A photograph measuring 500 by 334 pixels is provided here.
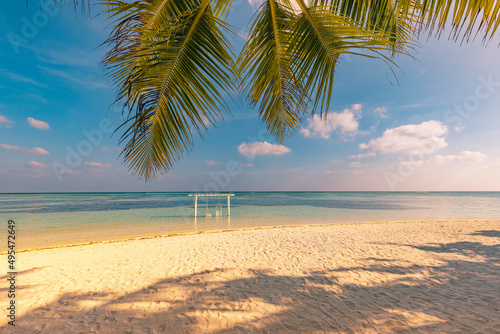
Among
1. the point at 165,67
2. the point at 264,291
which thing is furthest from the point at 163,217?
the point at 165,67

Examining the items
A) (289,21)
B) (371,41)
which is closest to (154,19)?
(289,21)

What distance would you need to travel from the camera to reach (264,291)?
4.24m

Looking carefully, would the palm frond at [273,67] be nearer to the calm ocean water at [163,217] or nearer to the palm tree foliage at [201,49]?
the palm tree foliage at [201,49]

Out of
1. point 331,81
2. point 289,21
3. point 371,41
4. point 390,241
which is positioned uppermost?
point 289,21

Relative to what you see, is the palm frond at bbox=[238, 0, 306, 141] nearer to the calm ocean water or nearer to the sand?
the sand

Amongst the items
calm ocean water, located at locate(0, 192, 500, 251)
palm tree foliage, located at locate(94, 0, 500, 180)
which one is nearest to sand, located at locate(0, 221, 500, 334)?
palm tree foliage, located at locate(94, 0, 500, 180)

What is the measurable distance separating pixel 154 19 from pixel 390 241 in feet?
32.5

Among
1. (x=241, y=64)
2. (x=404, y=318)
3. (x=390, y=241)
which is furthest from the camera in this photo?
(x=390, y=241)

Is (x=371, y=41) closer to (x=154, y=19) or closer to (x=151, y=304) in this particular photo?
(x=154, y=19)

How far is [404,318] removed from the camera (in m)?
3.30

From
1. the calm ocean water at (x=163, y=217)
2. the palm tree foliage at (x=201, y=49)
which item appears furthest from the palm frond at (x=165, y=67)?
the calm ocean water at (x=163, y=217)

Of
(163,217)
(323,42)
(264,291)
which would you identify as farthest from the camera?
(163,217)

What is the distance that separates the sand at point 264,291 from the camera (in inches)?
126

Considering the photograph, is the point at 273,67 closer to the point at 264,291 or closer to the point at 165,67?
the point at 165,67
